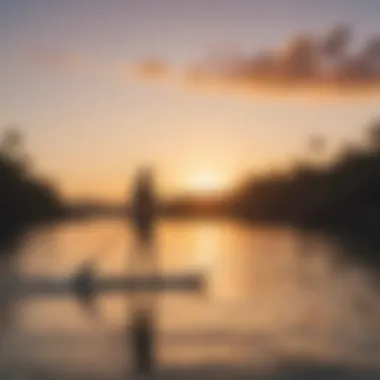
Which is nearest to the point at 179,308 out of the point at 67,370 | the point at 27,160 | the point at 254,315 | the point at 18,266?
the point at 254,315

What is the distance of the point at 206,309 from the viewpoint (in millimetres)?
6934

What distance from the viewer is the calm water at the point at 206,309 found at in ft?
17.5

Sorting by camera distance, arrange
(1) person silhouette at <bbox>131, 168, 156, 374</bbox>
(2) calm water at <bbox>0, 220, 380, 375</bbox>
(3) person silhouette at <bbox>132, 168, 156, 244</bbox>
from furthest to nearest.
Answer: (3) person silhouette at <bbox>132, 168, 156, 244</bbox> → (1) person silhouette at <bbox>131, 168, 156, 374</bbox> → (2) calm water at <bbox>0, 220, 380, 375</bbox>

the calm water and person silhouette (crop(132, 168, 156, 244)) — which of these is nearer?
the calm water

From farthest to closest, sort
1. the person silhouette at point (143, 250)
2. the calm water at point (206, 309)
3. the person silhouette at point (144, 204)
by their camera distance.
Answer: the person silhouette at point (144, 204) < the person silhouette at point (143, 250) < the calm water at point (206, 309)

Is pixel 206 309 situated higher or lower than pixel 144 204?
lower

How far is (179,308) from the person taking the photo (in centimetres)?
701

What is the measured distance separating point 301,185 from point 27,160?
3140 millimetres

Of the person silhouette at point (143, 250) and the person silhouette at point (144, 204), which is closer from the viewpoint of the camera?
the person silhouette at point (143, 250)

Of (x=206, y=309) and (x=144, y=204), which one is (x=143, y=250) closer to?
(x=144, y=204)

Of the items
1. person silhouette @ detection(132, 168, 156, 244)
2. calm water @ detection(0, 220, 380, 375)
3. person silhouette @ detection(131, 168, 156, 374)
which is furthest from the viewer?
person silhouette @ detection(132, 168, 156, 244)

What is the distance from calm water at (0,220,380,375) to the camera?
534 centimetres

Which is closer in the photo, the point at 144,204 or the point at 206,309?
the point at 206,309

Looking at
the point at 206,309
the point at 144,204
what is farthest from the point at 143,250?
the point at 206,309
